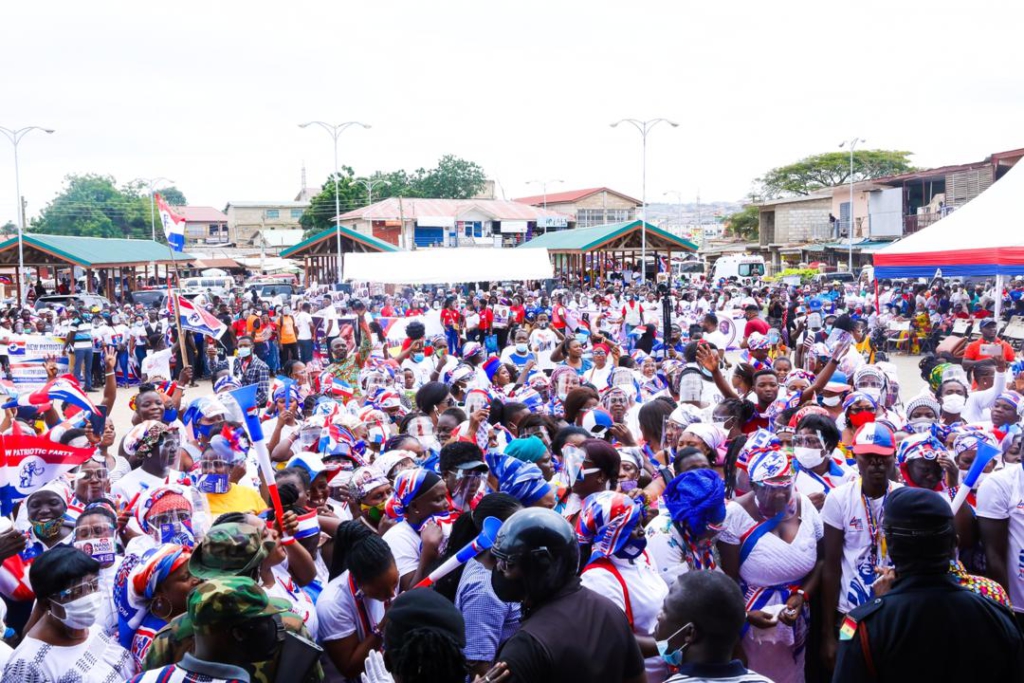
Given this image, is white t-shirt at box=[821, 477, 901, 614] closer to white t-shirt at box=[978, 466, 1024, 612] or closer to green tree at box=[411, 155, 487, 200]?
white t-shirt at box=[978, 466, 1024, 612]

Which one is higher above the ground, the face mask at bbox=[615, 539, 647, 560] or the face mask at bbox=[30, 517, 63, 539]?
the face mask at bbox=[615, 539, 647, 560]

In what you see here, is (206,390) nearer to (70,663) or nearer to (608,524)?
(70,663)

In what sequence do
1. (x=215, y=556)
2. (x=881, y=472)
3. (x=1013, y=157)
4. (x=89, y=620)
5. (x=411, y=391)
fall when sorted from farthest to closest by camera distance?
(x=1013, y=157) < (x=411, y=391) < (x=881, y=472) < (x=89, y=620) < (x=215, y=556)

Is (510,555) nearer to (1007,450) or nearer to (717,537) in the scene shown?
(717,537)

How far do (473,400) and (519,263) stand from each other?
13582 mm

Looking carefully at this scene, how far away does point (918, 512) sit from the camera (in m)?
2.91

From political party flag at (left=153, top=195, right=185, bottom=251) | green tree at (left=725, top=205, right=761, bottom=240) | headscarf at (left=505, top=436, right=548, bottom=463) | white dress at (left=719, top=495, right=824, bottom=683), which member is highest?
green tree at (left=725, top=205, right=761, bottom=240)

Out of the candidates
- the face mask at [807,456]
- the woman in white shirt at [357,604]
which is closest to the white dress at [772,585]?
the face mask at [807,456]

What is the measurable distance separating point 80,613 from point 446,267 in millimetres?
16667

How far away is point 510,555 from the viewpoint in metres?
2.90

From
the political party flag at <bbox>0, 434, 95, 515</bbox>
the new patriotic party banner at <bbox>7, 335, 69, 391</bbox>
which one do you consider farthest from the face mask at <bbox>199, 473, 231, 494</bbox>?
the new patriotic party banner at <bbox>7, 335, 69, 391</bbox>

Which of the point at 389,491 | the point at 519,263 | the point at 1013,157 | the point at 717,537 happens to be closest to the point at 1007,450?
the point at 717,537

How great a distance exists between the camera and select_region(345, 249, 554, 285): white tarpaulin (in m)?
19.5

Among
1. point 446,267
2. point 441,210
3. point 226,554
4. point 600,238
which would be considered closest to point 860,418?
point 226,554
